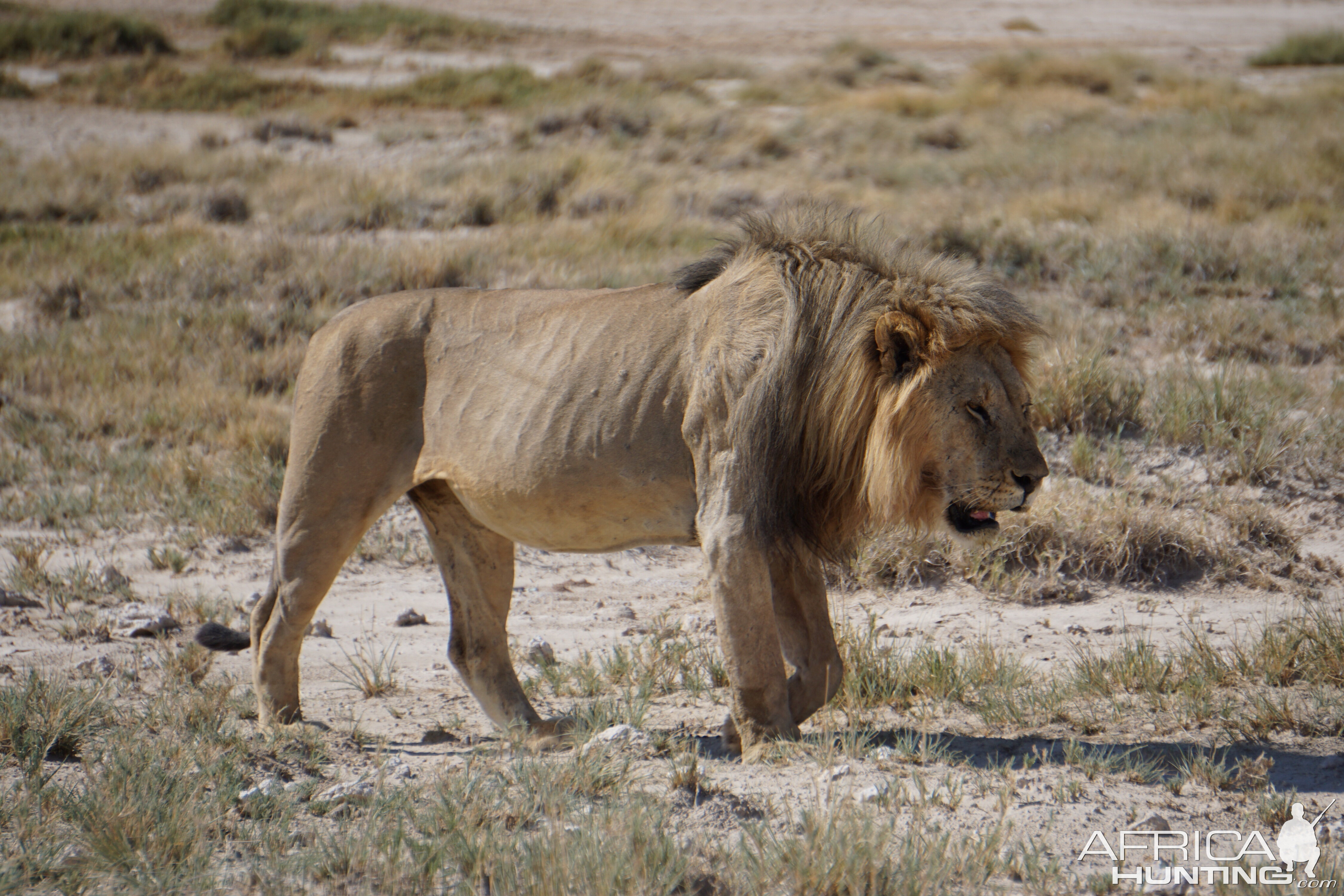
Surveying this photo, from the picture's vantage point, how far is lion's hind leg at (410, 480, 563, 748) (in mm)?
5008

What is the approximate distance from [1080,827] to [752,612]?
3.93ft

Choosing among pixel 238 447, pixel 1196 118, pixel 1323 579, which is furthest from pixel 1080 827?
pixel 1196 118

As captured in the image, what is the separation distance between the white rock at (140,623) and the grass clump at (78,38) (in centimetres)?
2858

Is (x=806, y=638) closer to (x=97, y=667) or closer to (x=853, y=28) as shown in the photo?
(x=97, y=667)

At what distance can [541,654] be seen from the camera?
5.80m

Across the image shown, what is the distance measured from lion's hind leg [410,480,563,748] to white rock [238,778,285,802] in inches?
44.1

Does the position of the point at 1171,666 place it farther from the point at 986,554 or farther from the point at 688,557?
the point at 688,557

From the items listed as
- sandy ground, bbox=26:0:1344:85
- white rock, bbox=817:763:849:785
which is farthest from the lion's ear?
sandy ground, bbox=26:0:1344:85

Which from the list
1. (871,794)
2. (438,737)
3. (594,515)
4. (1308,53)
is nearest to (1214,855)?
(871,794)

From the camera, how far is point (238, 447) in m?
8.68

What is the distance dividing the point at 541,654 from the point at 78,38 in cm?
3154

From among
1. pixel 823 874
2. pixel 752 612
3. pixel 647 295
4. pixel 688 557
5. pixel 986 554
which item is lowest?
pixel 688 557

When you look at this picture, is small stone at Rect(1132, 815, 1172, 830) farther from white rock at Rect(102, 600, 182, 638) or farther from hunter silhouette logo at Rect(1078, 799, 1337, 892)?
white rock at Rect(102, 600, 182, 638)

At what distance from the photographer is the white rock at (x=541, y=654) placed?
18.7ft
